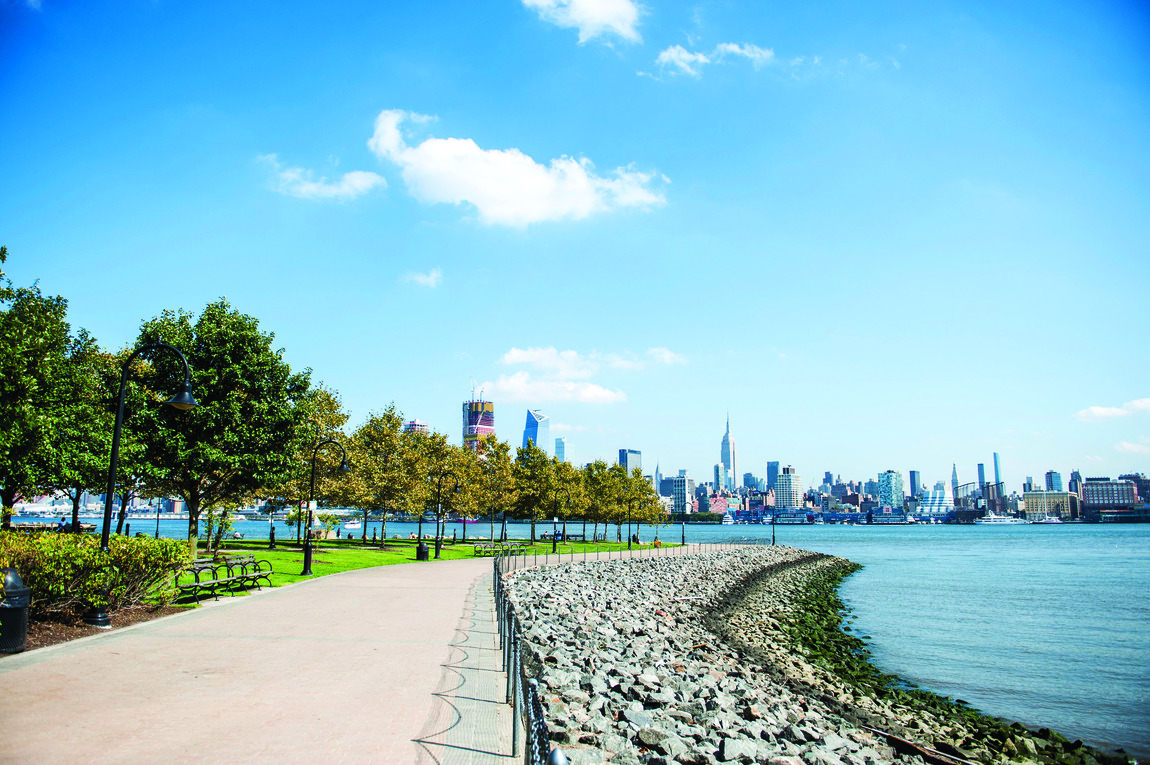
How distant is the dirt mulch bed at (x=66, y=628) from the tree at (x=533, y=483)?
4725 centimetres

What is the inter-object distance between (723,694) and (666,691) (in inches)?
55.4

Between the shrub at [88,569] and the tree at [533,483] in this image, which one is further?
the tree at [533,483]

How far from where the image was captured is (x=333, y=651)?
11.8 metres

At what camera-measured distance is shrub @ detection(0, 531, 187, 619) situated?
1195 cm

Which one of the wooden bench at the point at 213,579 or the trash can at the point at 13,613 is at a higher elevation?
the trash can at the point at 13,613

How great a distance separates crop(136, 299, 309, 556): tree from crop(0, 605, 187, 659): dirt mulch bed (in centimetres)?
1436

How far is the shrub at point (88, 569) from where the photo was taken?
11953mm

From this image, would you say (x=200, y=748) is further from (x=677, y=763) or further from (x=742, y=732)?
(x=742, y=732)

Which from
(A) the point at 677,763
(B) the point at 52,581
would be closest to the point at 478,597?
(B) the point at 52,581

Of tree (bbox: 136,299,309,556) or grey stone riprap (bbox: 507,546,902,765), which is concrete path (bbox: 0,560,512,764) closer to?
grey stone riprap (bbox: 507,546,902,765)

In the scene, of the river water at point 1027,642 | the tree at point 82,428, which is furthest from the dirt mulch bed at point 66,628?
the river water at point 1027,642

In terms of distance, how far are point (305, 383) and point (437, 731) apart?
2744 centimetres

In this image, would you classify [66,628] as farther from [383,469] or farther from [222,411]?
[383,469]

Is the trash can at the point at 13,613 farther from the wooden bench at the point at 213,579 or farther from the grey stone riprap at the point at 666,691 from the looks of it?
the grey stone riprap at the point at 666,691
